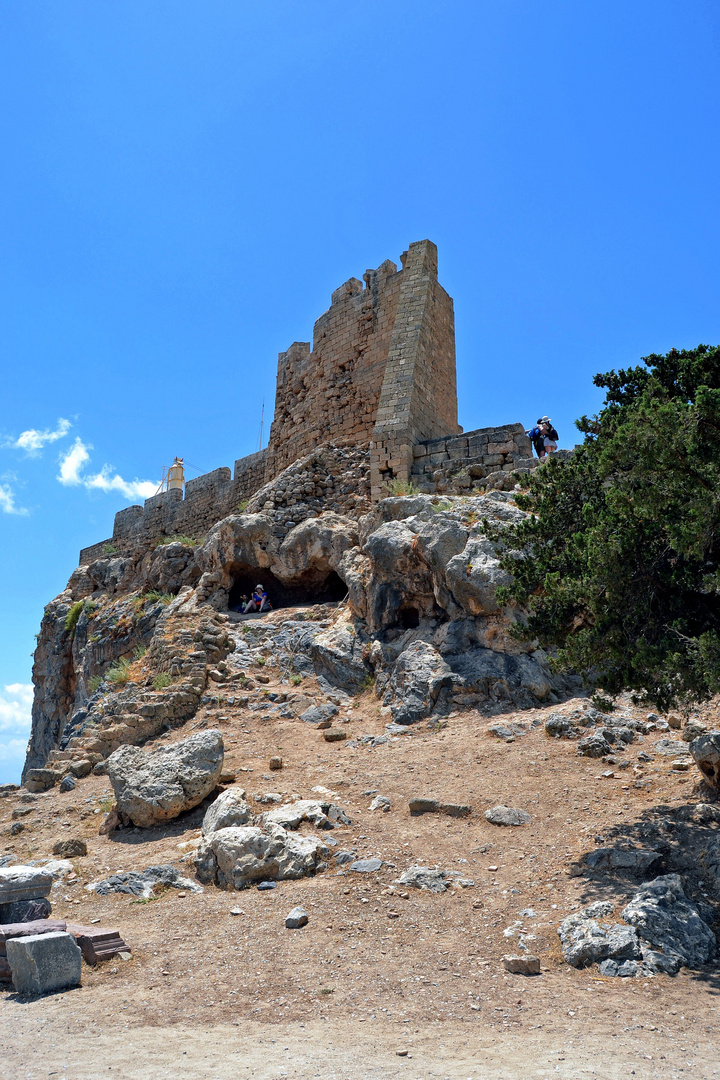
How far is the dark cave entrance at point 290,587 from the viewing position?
14352 millimetres

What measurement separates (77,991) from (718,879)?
4.75 m

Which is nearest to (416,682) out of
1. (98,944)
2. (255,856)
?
(255,856)

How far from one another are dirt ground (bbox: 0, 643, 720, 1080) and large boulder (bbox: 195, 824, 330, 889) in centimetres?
16

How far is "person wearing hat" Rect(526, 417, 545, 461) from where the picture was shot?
12633mm

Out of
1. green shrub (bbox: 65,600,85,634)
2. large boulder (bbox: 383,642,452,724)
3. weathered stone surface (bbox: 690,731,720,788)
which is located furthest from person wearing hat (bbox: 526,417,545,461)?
green shrub (bbox: 65,600,85,634)

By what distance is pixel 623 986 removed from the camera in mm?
4582

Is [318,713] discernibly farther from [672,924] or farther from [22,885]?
[672,924]

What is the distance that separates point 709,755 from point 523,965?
3029 millimetres

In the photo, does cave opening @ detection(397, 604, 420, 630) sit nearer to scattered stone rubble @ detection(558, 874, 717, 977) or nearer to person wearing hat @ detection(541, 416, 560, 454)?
person wearing hat @ detection(541, 416, 560, 454)

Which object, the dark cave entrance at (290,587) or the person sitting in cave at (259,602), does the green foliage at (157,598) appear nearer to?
the dark cave entrance at (290,587)

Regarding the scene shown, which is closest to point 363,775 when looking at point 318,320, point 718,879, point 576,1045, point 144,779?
point 144,779

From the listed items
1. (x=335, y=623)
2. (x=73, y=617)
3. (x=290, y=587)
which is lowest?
(x=335, y=623)

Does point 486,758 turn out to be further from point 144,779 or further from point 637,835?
point 144,779

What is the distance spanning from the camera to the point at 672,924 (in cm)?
504
